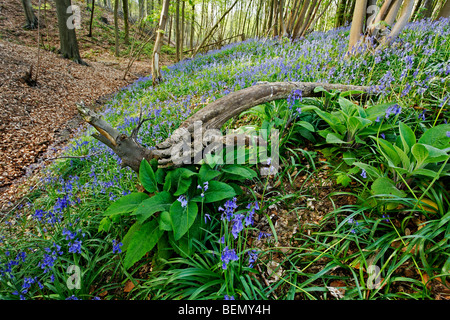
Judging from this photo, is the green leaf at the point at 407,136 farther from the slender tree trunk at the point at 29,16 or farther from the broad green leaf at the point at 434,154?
the slender tree trunk at the point at 29,16

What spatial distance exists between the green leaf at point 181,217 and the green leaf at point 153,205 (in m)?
0.11

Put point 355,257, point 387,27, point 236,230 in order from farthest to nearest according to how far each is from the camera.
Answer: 1. point 387,27
2. point 355,257
3. point 236,230

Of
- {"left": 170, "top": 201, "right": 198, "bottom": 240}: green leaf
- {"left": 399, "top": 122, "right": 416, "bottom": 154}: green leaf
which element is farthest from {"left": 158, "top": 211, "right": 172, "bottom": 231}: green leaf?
{"left": 399, "top": 122, "right": 416, "bottom": 154}: green leaf

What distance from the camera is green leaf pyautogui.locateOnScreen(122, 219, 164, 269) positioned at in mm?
1544

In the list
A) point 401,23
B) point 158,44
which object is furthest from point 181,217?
point 158,44

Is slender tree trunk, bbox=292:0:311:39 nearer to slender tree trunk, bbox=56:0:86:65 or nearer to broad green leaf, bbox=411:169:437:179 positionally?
broad green leaf, bbox=411:169:437:179

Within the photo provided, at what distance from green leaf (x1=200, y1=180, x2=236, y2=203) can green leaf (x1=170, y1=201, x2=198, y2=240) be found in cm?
15

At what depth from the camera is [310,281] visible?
1445 mm

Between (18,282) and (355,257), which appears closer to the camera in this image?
(355,257)

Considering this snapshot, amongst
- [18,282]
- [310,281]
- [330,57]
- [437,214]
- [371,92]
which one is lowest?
[18,282]

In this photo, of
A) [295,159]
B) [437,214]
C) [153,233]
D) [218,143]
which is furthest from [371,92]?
[153,233]

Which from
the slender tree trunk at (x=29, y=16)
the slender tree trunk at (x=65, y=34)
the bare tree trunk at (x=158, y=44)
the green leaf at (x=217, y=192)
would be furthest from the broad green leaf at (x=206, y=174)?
the slender tree trunk at (x=29, y=16)

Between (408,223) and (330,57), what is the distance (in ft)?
13.1

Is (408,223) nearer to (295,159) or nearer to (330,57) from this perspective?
(295,159)
